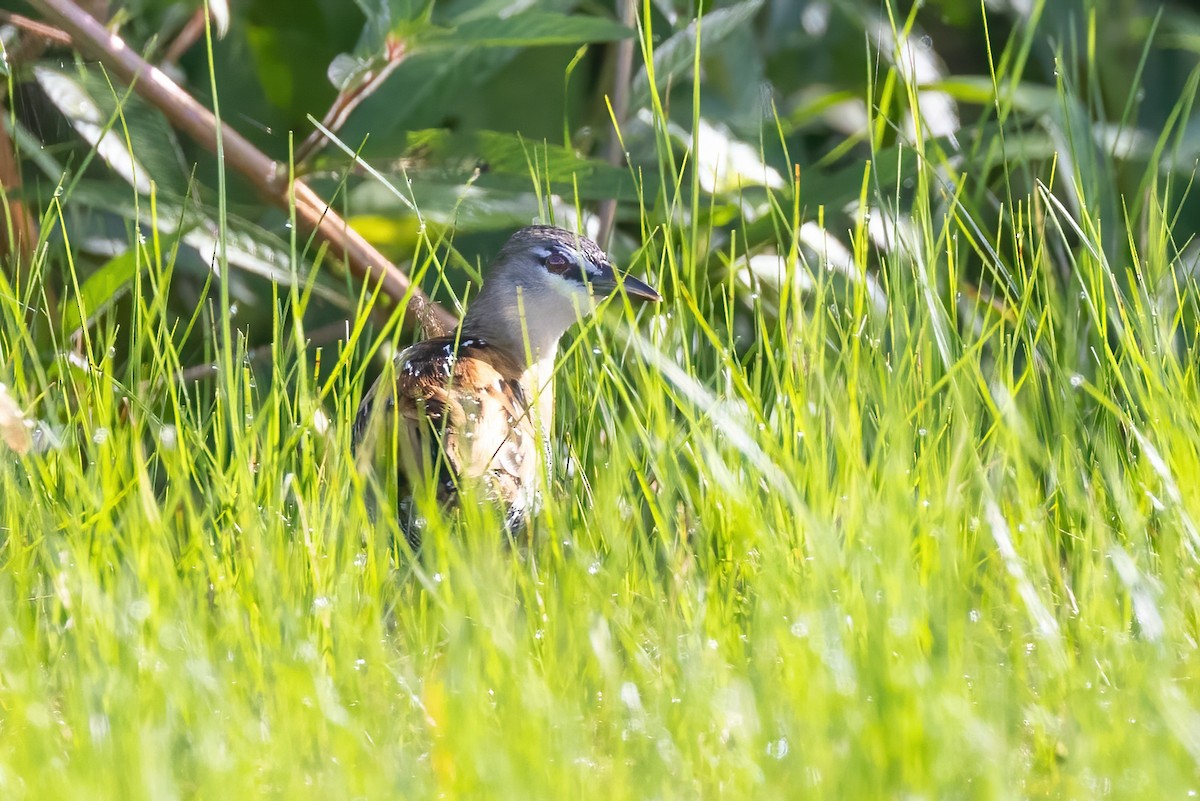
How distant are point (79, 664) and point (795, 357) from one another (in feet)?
4.91

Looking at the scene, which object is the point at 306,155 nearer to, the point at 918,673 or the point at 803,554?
the point at 803,554

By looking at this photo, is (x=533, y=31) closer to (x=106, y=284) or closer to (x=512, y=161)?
(x=512, y=161)

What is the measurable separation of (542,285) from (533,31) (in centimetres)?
88

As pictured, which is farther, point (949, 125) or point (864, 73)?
point (864, 73)

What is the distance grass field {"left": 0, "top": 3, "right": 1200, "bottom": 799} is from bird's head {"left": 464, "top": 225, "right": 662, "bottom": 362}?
0.46 m

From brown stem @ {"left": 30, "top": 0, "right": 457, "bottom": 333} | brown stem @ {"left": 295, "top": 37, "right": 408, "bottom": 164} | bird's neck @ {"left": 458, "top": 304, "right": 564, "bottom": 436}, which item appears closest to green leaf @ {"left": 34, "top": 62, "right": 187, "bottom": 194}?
brown stem @ {"left": 30, "top": 0, "right": 457, "bottom": 333}

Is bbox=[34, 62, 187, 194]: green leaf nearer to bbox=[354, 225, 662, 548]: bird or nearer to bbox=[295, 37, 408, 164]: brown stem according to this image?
bbox=[295, 37, 408, 164]: brown stem

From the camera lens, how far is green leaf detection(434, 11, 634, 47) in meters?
3.20

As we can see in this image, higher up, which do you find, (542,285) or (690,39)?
(690,39)

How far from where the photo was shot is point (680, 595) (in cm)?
253

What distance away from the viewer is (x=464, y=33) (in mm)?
3297

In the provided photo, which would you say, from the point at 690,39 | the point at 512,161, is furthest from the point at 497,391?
the point at 690,39

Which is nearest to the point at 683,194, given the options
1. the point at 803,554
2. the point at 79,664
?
the point at 803,554

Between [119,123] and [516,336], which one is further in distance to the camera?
Result: [516,336]
